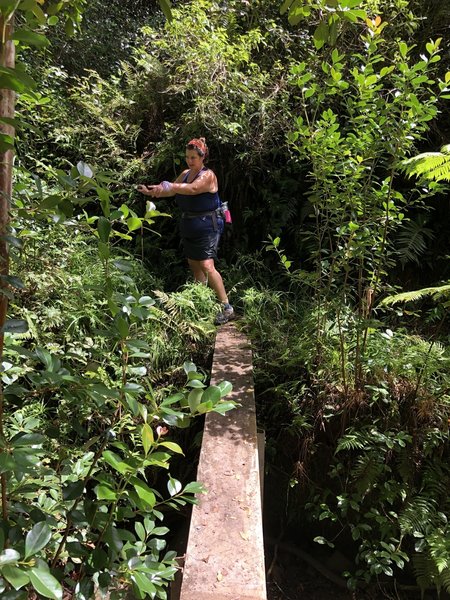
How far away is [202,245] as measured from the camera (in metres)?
4.45

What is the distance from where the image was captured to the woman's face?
164 inches

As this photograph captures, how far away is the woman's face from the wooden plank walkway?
7.17ft

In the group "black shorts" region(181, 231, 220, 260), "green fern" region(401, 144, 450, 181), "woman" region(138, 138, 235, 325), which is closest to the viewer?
"green fern" region(401, 144, 450, 181)

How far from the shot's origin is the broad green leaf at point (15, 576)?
0.83 meters

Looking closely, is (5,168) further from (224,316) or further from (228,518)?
(224,316)

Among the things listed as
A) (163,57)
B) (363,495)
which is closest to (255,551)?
(363,495)

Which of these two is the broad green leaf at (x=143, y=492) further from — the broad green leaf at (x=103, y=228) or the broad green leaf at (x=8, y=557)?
the broad green leaf at (x=103, y=228)

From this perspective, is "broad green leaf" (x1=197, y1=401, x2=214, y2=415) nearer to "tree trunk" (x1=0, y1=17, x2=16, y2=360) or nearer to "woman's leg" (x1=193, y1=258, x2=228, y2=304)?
"tree trunk" (x1=0, y1=17, x2=16, y2=360)

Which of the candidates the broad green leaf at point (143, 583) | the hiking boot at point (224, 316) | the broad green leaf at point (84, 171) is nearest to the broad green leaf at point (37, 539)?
the broad green leaf at point (143, 583)

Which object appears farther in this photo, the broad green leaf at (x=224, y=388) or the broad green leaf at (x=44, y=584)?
the broad green leaf at (x=224, y=388)

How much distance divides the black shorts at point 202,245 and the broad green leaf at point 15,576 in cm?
373

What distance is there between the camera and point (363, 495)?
123 inches

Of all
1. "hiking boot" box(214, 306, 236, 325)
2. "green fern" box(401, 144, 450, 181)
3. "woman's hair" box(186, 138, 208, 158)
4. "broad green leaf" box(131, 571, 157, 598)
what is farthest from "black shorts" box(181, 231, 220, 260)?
"broad green leaf" box(131, 571, 157, 598)

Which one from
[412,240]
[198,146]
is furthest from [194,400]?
[412,240]
